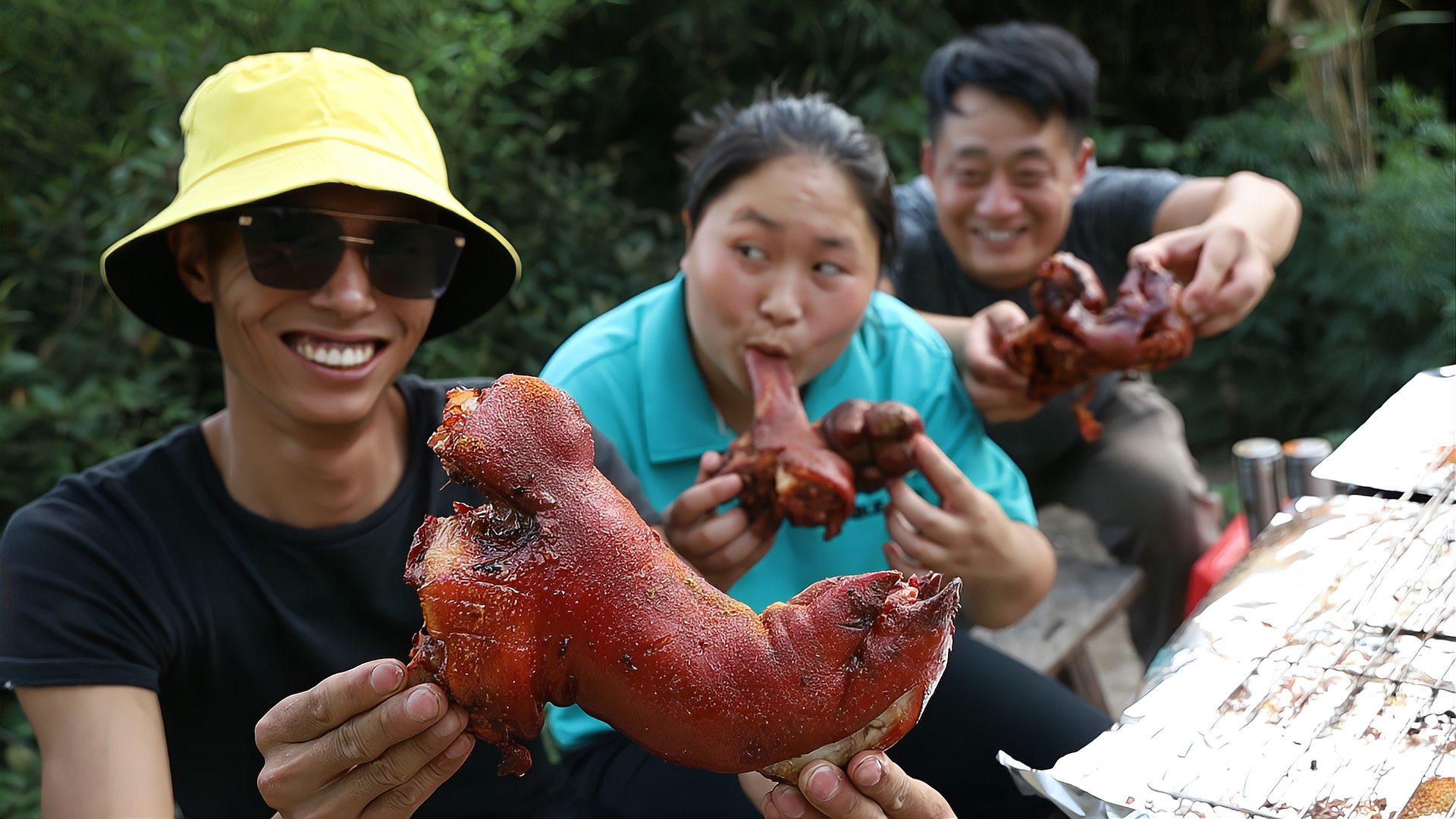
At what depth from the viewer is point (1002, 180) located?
3402 millimetres

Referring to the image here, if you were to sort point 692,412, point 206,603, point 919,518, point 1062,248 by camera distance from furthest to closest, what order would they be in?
1. point 1062,248
2. point 692,412
3. point 919,518
4. point 206,603

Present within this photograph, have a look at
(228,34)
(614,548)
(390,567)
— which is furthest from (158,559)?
(228,34)

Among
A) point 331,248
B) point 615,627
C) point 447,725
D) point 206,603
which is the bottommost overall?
point 206,603

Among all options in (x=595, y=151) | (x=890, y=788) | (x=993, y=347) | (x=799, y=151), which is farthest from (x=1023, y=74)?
(x=595, y=151)

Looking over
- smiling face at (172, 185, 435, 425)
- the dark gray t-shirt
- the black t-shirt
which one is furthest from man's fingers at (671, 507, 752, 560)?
the dark gray t-shirt

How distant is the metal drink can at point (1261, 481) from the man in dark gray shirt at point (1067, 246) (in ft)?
1.35

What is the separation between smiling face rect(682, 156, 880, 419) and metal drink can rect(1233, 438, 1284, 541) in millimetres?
1518

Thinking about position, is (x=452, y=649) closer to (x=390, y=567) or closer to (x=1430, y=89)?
(x=390, y=567)

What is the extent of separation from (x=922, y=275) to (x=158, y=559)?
8.40ft

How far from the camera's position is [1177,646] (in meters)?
1.56

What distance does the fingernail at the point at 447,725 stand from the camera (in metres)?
1.28

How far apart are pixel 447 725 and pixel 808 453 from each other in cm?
101

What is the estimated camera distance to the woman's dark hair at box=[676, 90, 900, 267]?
2.37 meters

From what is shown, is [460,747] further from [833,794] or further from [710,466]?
[710,466]
